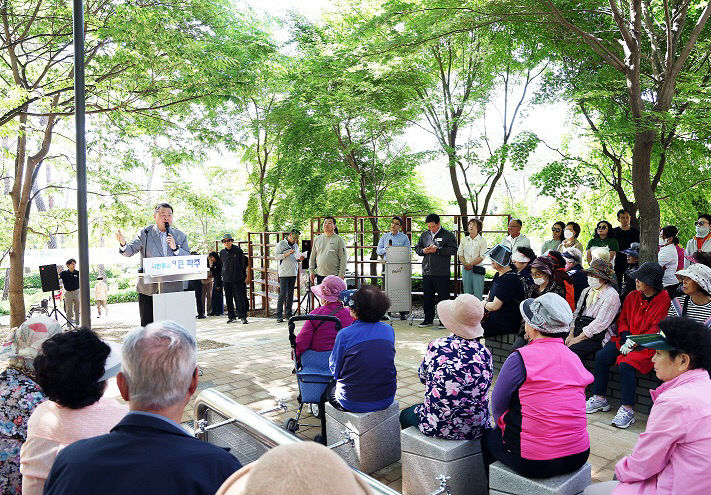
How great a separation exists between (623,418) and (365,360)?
2.42 meters

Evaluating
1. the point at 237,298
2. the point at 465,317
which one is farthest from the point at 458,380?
the point at 237,298

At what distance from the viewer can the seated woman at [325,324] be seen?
14.0 ft

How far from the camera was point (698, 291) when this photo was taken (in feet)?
13.6

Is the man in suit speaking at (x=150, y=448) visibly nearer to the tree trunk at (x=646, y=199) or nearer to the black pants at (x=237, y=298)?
the tree trunk at (x=646, y=199)

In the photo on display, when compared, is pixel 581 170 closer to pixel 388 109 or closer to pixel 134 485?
pixel 388 109

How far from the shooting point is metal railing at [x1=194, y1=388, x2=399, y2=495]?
1916mm

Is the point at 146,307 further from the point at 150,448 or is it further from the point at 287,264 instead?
the point at 287,264

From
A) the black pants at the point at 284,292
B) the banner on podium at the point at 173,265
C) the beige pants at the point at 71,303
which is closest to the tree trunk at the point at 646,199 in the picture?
the banner on podium at the point at 173,265

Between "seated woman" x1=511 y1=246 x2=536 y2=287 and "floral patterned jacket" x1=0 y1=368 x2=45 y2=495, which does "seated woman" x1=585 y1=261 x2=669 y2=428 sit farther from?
"floral patterned jacket" x1=0 y1=368 x2=45 y2=495

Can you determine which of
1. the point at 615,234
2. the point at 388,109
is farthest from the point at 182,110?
the point at 615,234

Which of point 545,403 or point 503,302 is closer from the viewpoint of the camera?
point 545,403

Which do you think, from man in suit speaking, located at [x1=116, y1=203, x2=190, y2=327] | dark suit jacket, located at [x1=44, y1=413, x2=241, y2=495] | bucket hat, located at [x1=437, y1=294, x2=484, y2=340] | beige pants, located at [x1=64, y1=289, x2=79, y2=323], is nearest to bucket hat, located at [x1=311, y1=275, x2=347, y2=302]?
bucket hat, located at [x1=437, y1=294, x2=484, y2=340]

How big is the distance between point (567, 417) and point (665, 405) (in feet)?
1.81

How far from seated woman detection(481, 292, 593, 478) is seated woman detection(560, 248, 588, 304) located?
3.48 m
